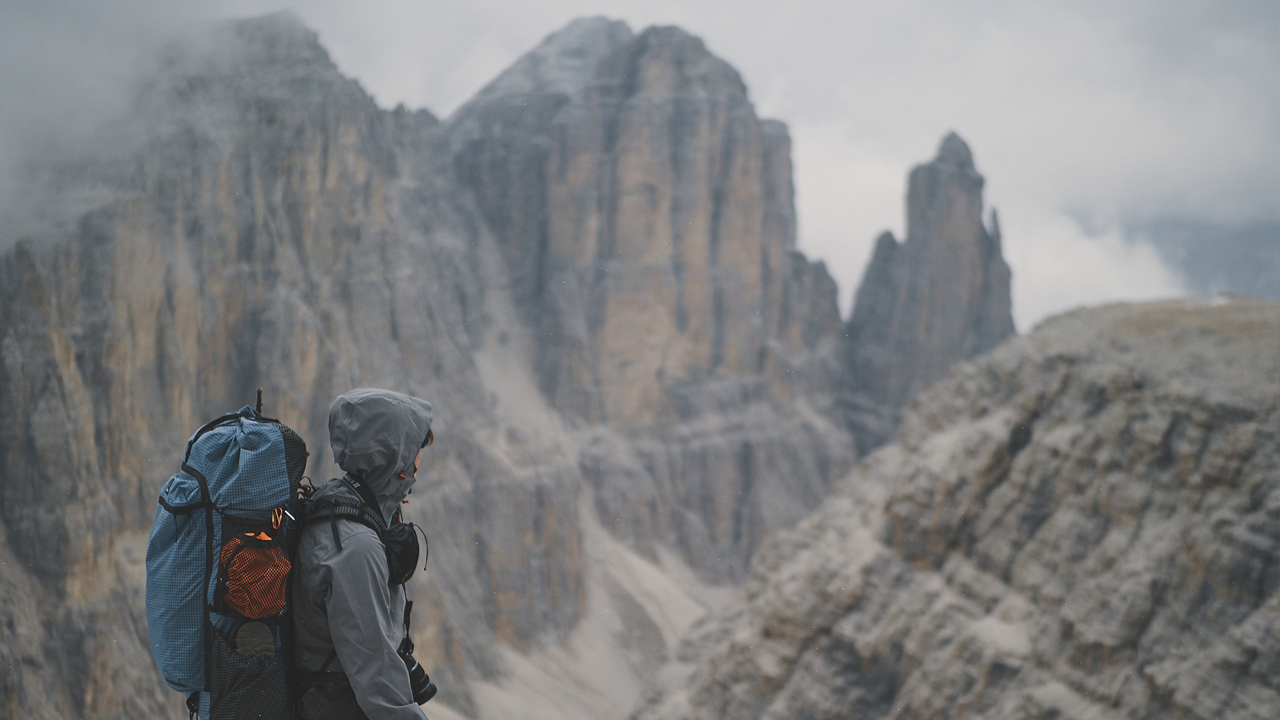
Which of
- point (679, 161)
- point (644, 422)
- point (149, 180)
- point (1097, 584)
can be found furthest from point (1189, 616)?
point (679, 161)

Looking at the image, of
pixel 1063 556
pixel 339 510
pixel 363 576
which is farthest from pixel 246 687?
pixel 1063 556

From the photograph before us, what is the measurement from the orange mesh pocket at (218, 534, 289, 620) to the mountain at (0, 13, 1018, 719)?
21.7 meters

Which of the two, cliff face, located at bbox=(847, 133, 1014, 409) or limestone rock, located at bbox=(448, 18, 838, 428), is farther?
cliff face, located at bbox=(847, 133, 1014, 409)

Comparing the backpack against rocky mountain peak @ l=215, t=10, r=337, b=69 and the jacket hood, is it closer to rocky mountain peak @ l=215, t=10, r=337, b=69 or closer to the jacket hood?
the jacket hood

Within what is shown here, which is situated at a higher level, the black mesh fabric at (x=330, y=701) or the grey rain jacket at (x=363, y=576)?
the grey rain jacket at (x=363, y=576)

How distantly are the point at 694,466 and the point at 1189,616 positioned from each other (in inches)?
1879

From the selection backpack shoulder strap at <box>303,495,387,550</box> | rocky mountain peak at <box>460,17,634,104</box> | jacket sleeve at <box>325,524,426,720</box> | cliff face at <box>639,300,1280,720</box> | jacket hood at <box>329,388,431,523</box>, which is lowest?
cliff face at <box>639,300,1280,720</box>

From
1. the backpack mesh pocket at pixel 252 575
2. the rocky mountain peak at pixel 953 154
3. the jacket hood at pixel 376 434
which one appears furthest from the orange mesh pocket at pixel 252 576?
the rocky mountain peak at pixel 953 154

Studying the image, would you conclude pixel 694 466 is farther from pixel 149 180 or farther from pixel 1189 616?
pixel 1189 616

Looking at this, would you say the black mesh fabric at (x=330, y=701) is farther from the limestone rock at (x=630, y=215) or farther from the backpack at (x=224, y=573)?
the limestone rock at (x=630, y=215)

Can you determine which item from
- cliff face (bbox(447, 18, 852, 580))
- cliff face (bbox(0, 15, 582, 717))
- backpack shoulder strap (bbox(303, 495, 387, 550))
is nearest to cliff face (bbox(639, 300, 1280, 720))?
cliff face (bbox(0, 15, 582, 717))

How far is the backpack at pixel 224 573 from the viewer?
14.2ft

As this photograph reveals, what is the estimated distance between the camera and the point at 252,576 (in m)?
4.28

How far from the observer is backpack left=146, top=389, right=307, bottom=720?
4328 mm
